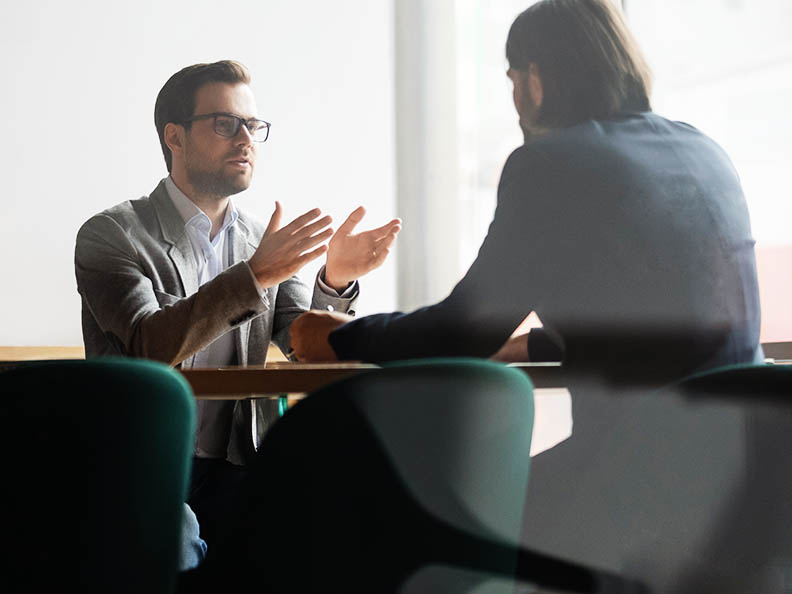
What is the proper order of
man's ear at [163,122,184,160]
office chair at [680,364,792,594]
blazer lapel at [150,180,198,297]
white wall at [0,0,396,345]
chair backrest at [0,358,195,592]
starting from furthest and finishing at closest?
white wall at [0,0,396,345]
man's ear at [163,122,184,160]
blazer lapel at [150,180,198,297]
office chair at [680,364,792,594]
chair backrest at [0,358,195,592]

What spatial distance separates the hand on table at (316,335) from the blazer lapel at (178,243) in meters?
0.67

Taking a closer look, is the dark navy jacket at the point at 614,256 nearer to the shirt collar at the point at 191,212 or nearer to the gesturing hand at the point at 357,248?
the gesturing hand at the point at 357,248

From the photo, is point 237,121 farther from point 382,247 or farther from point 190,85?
point 382,247

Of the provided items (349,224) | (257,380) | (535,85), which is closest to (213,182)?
(349,224)

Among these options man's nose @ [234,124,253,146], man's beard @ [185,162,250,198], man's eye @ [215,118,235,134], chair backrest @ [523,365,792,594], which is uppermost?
man's eye @ [215,118,235,134]

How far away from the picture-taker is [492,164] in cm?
404

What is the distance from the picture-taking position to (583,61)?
131cm

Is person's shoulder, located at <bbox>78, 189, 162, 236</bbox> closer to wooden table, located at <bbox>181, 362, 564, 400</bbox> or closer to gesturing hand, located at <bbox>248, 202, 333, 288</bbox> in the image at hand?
gesturing hand, located at <bbox>248, 202, 333, 288</bbox>

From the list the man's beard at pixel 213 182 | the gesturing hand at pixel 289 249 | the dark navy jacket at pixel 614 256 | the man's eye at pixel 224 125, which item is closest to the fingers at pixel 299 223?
the gesturing hand at pixel 289 249

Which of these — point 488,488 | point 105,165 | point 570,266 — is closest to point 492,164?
point 105,165

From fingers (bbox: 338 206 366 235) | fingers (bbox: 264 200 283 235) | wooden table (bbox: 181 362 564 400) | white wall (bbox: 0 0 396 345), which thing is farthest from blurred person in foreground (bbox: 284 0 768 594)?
white wall (bbox: 0 0 396 345)

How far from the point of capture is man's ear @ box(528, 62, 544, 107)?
135 cm

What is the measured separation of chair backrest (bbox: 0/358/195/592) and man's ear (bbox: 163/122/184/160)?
179 cm

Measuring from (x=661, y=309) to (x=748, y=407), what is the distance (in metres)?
0.22
